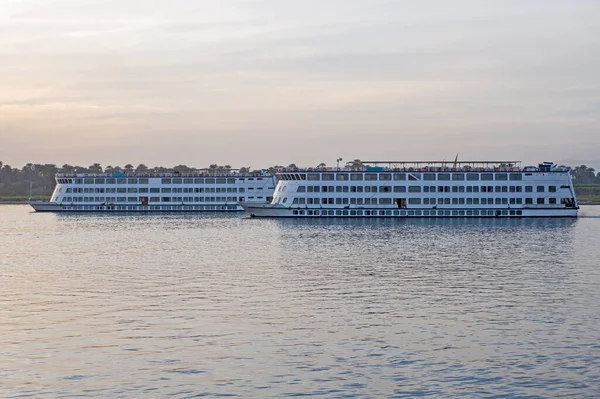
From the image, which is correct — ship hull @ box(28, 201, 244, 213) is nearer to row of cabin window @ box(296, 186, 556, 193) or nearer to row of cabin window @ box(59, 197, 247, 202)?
row of cabin window @ box(59, 197, 247, 202)

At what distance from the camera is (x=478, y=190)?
152750mm

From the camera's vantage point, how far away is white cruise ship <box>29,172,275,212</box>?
617 feet

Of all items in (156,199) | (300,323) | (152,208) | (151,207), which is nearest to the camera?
(300,323)

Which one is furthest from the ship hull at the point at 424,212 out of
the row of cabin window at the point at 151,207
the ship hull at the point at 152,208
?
the row of cabin window at the point at 151,207

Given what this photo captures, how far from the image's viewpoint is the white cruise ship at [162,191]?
188 meters

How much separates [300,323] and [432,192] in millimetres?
113413

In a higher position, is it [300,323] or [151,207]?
[151,207]

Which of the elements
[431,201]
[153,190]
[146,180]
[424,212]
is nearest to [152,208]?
[153,190]

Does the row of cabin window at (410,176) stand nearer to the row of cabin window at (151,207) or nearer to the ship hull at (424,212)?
the ship hull at (424,212)

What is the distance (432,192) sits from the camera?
501 feet

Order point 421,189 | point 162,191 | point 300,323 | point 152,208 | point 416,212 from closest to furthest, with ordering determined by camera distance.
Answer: point 300,323 → point 421,189 → point 416,212 → point 162,191 → point 152,208

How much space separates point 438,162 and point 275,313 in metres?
114

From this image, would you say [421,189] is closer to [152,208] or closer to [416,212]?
[416,212]

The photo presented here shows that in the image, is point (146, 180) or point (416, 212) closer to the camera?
point (416, 212)
